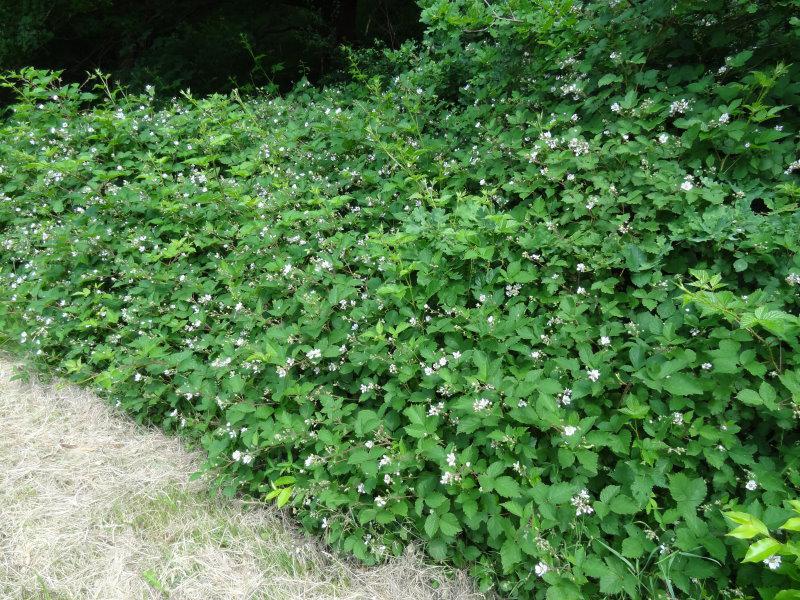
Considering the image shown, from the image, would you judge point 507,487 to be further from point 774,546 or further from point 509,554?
point 774,546

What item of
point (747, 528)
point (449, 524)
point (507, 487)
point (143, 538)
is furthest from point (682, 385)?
point (143, 538)

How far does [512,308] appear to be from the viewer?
90.0 inches

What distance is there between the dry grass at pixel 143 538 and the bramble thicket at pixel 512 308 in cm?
15

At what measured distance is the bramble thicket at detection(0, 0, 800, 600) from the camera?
1.81 m

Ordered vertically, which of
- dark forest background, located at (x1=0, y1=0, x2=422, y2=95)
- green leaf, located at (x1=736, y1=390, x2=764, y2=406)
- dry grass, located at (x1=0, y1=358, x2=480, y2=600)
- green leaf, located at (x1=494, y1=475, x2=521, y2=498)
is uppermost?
dark forest background, located at (x1=0, y1=0, x2=422, y2=95)

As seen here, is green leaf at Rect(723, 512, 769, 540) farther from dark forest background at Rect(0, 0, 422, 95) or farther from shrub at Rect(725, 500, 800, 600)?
dark forest background at Rect(0, 0, 422, 95)

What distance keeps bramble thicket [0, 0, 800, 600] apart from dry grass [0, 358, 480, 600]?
5.8 inches

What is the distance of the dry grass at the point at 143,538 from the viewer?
2119mm

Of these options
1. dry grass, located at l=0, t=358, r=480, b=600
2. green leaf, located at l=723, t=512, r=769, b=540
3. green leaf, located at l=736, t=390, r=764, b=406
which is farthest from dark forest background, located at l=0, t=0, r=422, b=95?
green leaf, located at l=723, t=512, r=769, b=540

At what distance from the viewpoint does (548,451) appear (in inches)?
80.0

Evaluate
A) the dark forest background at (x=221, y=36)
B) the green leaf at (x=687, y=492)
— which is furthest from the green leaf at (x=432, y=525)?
the dark forest background at (x=221, y=36)

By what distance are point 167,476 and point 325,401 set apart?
3.48ft

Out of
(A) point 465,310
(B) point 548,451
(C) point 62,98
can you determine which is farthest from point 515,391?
(C) point 62,98

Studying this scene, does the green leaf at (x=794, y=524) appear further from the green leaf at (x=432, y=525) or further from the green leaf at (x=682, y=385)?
the green leaf at (x=432, y=525)
